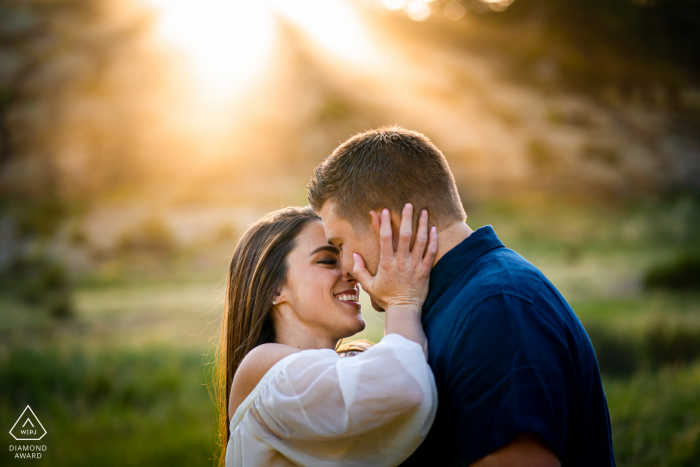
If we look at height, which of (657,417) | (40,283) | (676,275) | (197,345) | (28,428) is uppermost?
(40,283)

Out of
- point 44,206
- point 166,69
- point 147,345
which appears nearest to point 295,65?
point 166,69

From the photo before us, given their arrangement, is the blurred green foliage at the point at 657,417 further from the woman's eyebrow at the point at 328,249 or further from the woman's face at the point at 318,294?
the woman's eyebrow at the point at 328,249

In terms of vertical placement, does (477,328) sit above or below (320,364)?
above

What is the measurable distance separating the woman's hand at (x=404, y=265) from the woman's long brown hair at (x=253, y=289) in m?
0.91

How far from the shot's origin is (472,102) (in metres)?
10.0

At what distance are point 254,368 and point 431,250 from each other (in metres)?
0.95

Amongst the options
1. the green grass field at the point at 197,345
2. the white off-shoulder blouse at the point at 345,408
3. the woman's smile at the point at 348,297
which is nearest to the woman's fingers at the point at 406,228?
the white off-shoulder blouse at the point at 345,408

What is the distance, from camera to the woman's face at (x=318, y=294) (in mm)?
2516

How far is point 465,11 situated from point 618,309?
6.97 m

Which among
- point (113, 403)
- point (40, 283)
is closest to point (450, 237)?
point (113, 403)

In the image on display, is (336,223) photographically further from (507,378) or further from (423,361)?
(507,378)

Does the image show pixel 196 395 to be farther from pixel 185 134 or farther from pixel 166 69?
pixel 166 69

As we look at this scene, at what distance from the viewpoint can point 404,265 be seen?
1.82 m

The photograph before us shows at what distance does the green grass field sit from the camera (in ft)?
20.6
